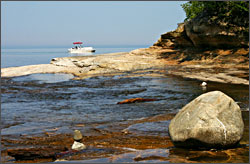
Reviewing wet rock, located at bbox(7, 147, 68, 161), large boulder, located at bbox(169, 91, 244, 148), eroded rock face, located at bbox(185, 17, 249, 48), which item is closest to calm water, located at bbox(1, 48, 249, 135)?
large boulder, located at bbox(169, 91, 244, 148)

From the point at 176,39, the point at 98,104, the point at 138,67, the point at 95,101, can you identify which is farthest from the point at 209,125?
the point at 176,39

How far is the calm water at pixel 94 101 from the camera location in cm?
1155

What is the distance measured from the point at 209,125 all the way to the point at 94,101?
1061 cm

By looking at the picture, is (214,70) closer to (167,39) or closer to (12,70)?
(167,39)

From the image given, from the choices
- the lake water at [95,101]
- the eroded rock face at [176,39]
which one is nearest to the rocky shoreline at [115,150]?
the lake water at [95,101]

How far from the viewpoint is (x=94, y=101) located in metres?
17.0

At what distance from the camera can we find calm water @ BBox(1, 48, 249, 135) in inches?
455

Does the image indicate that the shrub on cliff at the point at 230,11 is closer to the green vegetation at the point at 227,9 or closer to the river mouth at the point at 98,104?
the green vegetation at the point at 227,9

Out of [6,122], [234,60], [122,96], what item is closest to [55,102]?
[122,96]

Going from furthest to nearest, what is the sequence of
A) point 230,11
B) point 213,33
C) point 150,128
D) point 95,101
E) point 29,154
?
point 213,33 → point 230,11 → point 95,101 → point 150,128 → point 29,154

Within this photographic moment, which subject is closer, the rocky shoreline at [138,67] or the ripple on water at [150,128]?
the ripple on water at [150,128]

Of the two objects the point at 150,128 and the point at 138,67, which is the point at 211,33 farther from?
the point at 150,128

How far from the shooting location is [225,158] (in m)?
6.50

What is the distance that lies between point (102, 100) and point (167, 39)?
2240 centimetres
